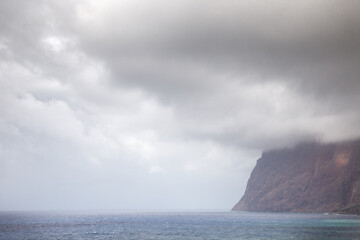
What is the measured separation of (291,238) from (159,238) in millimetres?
30634

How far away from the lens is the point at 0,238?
243 ft

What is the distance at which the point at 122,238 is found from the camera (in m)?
72.1

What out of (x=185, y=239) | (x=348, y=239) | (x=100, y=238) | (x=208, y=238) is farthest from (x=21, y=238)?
(x=348, y=239)

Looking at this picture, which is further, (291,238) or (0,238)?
(0,238)

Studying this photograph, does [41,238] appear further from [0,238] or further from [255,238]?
[255,238]

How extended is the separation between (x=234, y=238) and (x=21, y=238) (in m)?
51.4

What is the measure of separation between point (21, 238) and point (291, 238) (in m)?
64.2

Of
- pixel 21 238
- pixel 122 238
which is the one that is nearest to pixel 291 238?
pixel 122 238

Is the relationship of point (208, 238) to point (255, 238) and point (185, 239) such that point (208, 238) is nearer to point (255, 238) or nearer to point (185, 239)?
point (185, 239)

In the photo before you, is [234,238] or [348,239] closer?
[348,239]

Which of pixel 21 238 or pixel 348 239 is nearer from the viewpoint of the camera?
pixel 348 239

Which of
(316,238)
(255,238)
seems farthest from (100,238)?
(316,238)

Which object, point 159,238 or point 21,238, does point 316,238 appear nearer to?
point 159,238

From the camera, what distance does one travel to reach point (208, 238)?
72.2m
